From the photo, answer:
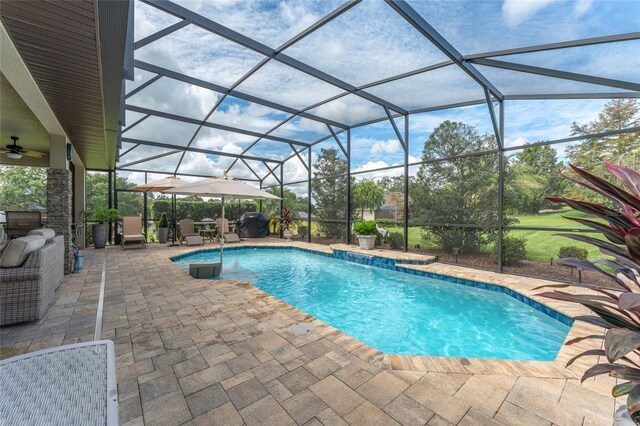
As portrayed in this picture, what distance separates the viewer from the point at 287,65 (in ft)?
17.5

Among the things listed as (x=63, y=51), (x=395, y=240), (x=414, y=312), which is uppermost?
(x=63, y=51)

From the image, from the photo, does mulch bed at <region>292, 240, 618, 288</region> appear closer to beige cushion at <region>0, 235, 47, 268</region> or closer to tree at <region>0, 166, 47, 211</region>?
beige cushion at <region>0, 235, 47, 268</region>

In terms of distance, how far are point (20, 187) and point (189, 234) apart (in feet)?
40.3

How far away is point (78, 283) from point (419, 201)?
831cm

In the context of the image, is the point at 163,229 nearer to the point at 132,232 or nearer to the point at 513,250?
the point at 132,232

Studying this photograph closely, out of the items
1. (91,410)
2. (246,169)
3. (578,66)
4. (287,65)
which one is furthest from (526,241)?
(246,169)

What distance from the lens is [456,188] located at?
24.3 ft

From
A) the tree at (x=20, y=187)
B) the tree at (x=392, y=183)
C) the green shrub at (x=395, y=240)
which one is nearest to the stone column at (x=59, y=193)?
the green shrub at (x=395, y=240)

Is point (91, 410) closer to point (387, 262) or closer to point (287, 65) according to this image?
point (287, 65)

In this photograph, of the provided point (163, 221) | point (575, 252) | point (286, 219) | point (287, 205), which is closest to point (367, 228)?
point (286, 219)

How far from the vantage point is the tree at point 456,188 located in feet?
22.3

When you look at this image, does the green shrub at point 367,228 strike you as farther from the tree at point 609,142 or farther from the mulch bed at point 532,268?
the tree at point 609,142

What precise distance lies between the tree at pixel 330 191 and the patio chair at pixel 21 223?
342 inches

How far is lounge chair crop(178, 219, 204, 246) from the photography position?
387 inches
